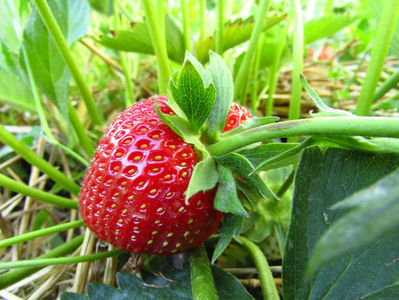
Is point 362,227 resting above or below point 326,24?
above

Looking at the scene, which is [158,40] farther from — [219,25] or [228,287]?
[228,287]

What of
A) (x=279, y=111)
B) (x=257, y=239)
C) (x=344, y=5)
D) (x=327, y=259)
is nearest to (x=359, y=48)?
(x=344, y=5)

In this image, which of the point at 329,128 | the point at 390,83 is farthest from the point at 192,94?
the point at 390,83

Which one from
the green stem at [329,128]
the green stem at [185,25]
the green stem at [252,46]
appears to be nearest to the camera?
the green stem at [329,128]

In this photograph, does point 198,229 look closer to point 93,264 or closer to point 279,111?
point 93,264

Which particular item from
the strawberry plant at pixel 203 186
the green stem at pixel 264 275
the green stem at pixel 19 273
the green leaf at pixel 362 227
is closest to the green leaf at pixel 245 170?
the strawberry plant at pixel 203 186

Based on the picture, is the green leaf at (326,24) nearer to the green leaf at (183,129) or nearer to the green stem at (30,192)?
the green leaf at (183,129)

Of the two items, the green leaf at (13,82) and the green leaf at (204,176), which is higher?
the green leaf at (13,82)
